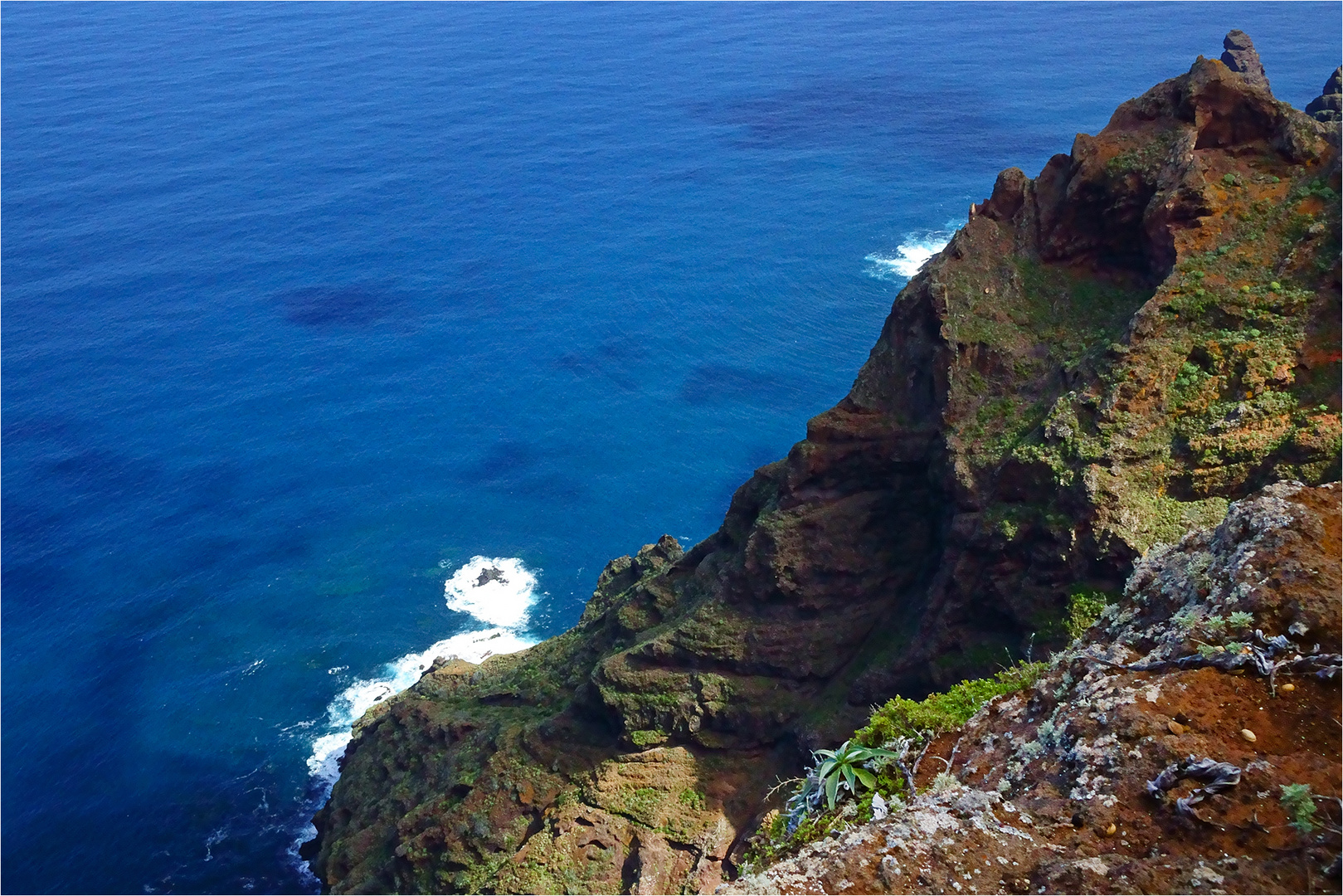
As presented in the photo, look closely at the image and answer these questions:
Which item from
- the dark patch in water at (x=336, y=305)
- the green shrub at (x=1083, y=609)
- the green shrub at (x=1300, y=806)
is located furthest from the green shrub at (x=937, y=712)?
the dark patch in water at (x=336, y=305)

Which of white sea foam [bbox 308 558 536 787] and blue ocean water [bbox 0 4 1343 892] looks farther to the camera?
blue ocean water [bbox 0 4 1343 892]

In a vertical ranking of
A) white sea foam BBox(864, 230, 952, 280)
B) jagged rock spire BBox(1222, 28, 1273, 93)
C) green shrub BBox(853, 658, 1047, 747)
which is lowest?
white sea foam BBox(864, 230, 952, 280)

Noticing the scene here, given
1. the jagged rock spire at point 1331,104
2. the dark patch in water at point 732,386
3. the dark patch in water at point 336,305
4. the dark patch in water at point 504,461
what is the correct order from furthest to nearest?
1. the dark patch in water at point 336,305
2. the jagged rock spire at point 1331,104
3. the dark patch in water at point 732,386
4. the dark patch in water at point 504,461

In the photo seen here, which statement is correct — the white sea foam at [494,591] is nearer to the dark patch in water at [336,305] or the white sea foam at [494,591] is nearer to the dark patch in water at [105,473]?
the dark patch in water at [105,473]

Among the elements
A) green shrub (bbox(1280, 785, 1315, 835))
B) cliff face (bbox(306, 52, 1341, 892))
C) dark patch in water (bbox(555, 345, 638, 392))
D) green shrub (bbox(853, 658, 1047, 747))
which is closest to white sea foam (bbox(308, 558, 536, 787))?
cliff face (bbox(306, 52, 1341, 892))

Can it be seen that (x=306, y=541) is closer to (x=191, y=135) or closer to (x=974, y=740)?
(x=974, y=740)

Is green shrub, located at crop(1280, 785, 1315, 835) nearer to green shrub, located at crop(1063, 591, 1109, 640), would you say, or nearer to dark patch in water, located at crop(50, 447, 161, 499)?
green shrub, located at crop(1063, 591, 1109, 640)

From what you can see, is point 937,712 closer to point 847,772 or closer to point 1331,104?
point 847,772
